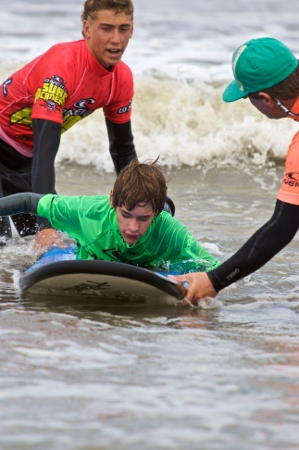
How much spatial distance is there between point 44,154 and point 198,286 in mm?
1545

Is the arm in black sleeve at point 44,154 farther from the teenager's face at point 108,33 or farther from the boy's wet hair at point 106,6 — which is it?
the boy's wet hair at point 106,6

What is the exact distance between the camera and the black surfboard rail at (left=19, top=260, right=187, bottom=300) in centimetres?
468

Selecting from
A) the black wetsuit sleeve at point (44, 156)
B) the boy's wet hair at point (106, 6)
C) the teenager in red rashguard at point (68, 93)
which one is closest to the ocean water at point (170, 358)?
the black wetsuit sleeve at point (44, 156)

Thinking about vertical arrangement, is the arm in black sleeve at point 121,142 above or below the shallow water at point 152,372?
above

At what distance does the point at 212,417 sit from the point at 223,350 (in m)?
0.85

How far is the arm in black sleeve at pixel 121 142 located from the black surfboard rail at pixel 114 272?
6.04ft

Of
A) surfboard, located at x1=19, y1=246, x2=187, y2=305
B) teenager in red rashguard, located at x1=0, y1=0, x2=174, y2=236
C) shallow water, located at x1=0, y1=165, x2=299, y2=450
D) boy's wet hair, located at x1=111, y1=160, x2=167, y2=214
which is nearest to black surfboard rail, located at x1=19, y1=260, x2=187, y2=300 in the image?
surfboard, located at x1=19, y1=246, x2=187, y2=305

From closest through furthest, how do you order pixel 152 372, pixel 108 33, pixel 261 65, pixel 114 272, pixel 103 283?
pixel 152 372, pixel 261 65, pixel 114 272, pixel 103 283, pixel 108 33

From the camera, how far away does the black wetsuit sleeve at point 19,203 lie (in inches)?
202

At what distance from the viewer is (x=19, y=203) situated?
→ 514 centimetres

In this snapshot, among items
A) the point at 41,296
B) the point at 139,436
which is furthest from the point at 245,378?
the point at 41,296

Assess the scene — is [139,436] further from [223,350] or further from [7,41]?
[7,41]

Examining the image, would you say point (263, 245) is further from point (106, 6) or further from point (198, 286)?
point (106, 6)

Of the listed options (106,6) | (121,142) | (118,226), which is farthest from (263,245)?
(121,142)
